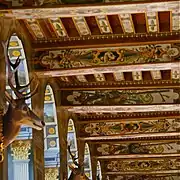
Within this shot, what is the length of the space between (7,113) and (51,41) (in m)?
3.19

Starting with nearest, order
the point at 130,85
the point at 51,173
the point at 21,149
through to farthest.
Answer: the point at 21,149
the point at 130,85
the point at 51,173

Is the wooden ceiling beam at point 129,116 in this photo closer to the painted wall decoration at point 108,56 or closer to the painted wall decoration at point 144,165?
the painted wall decoration at point 108,56

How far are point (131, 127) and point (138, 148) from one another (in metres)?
3.46

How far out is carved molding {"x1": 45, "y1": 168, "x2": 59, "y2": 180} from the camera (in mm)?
17281

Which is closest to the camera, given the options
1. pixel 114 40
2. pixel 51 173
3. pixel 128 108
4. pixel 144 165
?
pixel 114 40

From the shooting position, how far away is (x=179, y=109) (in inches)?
713

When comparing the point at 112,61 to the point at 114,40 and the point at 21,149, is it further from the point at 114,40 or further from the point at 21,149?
the point at 21,149

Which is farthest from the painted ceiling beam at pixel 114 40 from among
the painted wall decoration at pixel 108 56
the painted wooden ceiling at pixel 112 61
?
the painted wall decoration at pixel 108 56

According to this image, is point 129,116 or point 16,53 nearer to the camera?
point 16,53

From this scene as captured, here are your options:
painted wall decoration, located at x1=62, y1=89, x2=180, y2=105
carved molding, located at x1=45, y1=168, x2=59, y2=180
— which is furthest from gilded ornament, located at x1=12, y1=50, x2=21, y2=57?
carved molding, located at x1=45, y1=168, x2=59, y2=180

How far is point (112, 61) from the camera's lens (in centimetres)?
1470

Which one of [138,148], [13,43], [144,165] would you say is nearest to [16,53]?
[13,43]

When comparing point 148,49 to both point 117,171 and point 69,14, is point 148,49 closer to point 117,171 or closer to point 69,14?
point 69,14

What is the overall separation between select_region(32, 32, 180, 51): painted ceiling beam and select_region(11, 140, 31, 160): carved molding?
1818 millimetres
